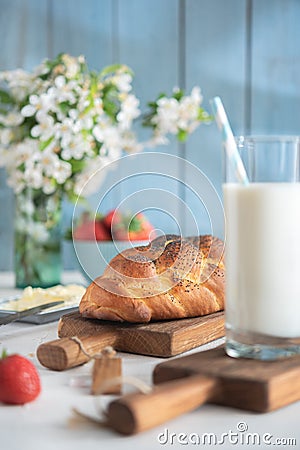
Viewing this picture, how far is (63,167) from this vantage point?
1.77m

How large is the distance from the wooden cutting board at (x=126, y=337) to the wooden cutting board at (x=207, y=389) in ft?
0.43

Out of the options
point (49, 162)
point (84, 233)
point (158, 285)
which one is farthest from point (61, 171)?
point (158, 285)

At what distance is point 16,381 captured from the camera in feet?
2.67

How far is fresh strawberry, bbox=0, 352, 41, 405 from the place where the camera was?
0.81 meters

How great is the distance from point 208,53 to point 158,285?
2.05 meters

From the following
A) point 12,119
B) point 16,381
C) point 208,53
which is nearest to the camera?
point 16,381

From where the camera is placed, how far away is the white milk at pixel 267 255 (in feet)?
2.81

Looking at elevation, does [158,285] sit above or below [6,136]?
below

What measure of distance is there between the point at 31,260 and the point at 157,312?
2.73 feet

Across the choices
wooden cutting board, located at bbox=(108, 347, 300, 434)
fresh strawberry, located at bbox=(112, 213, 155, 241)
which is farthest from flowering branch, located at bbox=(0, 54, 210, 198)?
wooden cutting board, located at bbox=(108, 347, 300, 434)

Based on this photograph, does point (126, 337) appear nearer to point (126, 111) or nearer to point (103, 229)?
point (103, 229)

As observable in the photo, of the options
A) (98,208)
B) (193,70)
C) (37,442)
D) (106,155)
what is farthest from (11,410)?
(193,70)

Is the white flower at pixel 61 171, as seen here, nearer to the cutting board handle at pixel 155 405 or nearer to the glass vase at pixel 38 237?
the glass vase at pixel 38 237

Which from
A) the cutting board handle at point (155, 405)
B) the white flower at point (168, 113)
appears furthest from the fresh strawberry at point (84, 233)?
the cutting board handle at point (155, 405)
